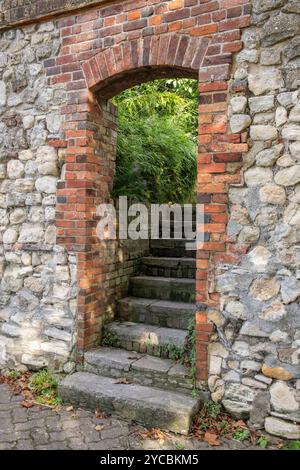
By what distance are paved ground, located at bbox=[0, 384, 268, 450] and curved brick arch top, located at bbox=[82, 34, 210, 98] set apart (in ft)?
9.44

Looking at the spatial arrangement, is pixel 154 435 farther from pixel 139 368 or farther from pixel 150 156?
pixel 150 156

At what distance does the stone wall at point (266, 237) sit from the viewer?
279 centimetres

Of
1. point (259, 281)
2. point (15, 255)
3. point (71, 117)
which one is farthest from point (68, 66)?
point (259, 281)

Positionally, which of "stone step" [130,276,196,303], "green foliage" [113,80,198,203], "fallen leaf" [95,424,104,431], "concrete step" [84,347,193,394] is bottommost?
"fallen leaf" [95,424,104,431]

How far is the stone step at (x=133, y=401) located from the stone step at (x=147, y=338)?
376 millimetres

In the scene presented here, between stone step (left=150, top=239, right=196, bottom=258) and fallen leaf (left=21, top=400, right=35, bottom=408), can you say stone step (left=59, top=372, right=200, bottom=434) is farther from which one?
stone step (left=150, top=239, right=196, bottom=258)

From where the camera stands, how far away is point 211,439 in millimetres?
2787

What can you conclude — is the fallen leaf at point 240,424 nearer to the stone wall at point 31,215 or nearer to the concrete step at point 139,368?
the concrete step at point 139,368

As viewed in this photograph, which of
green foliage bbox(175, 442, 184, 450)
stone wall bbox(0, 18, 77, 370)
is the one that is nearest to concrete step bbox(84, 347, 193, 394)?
stone wall bbox(0, 18, 77, 370)

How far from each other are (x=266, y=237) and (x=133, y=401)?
1.66m

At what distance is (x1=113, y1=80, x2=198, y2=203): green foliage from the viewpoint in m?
4.52

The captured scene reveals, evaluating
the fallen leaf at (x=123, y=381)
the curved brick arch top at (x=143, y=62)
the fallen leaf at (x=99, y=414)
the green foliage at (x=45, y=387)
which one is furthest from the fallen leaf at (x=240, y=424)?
the curved brick arch top at (x=143, y=62)

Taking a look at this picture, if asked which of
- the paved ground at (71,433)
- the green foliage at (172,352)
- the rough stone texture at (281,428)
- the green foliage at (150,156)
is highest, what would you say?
the green foliage at (150,156)
